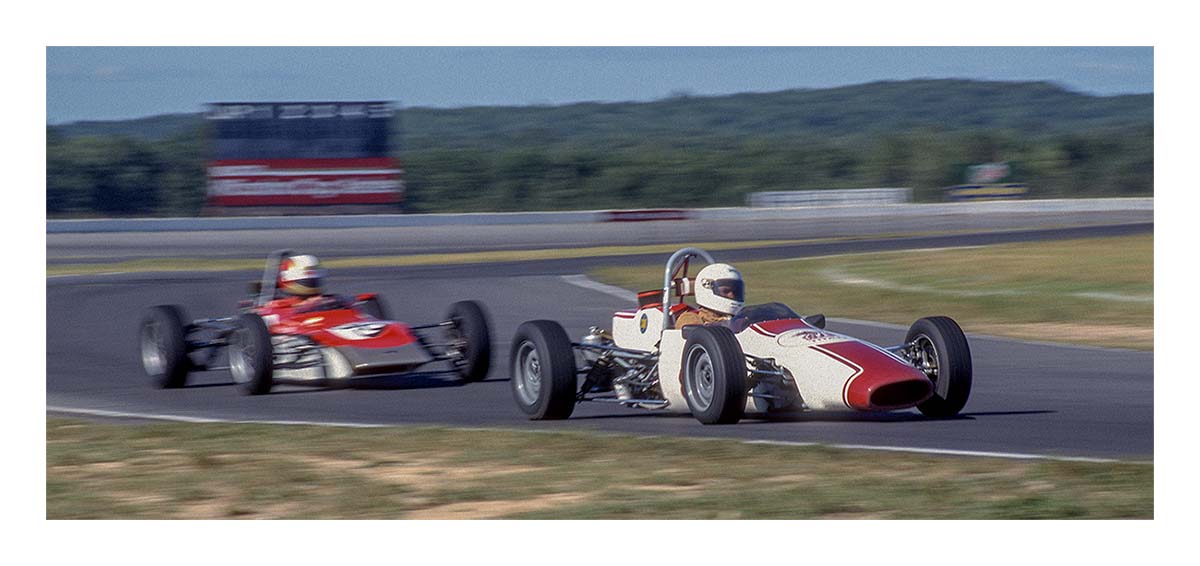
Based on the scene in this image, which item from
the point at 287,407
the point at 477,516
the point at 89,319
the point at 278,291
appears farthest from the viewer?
the point at 89,319

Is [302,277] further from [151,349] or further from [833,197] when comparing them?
[833,197]

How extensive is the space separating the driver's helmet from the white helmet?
4.15 meters

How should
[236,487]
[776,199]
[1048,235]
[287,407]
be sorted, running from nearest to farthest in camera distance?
[236,487], [287,407], [1048,235], [776,199]

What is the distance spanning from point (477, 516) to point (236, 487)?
165 centimetres

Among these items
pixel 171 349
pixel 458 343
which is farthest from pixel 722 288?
pixel 171 349

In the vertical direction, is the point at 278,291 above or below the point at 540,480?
above

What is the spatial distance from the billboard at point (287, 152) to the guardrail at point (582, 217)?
9.42ft

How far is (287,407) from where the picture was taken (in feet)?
39.0

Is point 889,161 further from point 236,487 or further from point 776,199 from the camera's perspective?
Result: point 236,487

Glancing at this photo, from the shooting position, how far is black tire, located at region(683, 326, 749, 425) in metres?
9.63

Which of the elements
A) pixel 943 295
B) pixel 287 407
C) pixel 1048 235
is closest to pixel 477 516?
pixel 287 407

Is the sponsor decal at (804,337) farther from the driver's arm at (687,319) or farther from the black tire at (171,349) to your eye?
the black tire at (171,349)

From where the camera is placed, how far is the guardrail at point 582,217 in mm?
40250

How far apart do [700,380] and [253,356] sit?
421 centimetres
